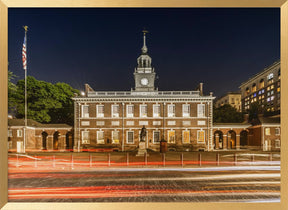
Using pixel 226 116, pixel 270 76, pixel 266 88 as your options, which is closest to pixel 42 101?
pixel 226 116

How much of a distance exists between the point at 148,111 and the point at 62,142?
47.8ft

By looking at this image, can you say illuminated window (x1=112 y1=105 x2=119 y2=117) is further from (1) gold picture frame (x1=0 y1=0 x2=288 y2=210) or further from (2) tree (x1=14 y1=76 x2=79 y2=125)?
(1) gold picture frame (x1=0 y1=0 x2=288 y2=210)

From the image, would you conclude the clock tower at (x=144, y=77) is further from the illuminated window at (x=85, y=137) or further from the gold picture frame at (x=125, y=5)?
the gold picture frame at (x=125, y=5)

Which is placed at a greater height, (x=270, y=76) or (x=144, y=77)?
(x=270, y=76)

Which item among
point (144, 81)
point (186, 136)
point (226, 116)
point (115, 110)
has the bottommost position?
point (186, 136)

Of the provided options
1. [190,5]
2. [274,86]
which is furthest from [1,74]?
[274,86]

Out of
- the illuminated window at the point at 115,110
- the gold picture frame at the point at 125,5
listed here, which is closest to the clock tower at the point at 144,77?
the illuminated window at the point at 115,110

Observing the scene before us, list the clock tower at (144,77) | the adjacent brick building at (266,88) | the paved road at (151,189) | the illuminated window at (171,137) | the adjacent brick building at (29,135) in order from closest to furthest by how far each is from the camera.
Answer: the paved road at (151,189) < the adjacent brick building at (29,135) < the illuminated window at (171,137) < the clock tower at (144,77) < the adjacent brick building at (266,88)

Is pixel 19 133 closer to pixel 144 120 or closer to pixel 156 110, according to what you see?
pixel 144 120

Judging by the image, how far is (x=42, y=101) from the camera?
117 feet

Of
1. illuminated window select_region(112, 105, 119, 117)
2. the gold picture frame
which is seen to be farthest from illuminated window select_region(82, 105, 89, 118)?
the gold picture frame

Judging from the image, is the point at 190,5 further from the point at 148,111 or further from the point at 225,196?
the point at 148,111

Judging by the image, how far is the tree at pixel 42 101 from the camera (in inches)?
1370

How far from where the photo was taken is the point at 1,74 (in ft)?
17.1
